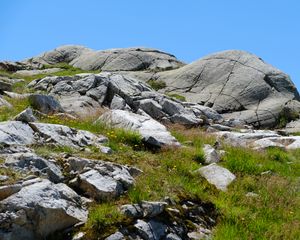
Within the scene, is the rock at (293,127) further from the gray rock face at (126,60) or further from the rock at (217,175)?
the rock at (217,175)

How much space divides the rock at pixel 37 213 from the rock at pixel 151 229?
1064mm

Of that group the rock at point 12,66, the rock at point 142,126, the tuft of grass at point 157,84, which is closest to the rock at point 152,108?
the rock at point 142,126

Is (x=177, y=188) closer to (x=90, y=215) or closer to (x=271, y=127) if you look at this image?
(x=90, y=215)

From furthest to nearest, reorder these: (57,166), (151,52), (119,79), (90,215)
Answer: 1. (151,52)
2. (119,79)
3. (57,166)
4. (90,215)

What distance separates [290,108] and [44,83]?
17740 millimetres

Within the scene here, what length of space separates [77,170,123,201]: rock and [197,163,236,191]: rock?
3.35 metres

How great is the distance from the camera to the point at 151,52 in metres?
51.3

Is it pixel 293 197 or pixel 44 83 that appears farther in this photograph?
pixel 44 83

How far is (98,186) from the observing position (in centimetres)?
1036

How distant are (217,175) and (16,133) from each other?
5.49m

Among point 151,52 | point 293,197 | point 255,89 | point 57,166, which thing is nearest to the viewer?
point 57,166

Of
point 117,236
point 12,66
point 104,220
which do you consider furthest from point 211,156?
point 12,66

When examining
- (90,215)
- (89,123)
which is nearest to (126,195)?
(90,215)

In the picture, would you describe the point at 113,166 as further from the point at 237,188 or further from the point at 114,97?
the point at 114,97
